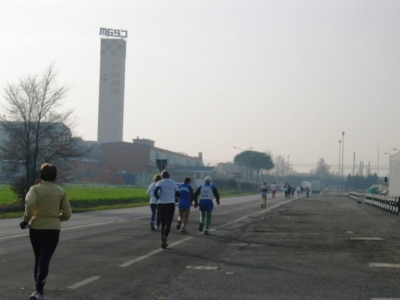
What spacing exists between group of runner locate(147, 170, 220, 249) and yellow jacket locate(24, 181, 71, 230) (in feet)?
21.0

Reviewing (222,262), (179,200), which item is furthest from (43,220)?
(179,200)

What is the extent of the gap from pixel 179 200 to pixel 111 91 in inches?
4974

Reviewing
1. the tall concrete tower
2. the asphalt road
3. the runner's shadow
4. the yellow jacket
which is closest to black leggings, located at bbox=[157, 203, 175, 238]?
the asphalt road

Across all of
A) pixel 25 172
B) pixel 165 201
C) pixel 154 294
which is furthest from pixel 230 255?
pixel 25 172

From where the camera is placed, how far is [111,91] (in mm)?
142875

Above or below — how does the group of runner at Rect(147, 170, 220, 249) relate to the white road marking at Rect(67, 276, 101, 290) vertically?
above

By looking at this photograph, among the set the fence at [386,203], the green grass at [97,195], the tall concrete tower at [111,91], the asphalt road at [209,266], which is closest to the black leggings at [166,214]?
the asphalt road at [209,266]

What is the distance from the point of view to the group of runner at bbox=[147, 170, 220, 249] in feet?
49.4

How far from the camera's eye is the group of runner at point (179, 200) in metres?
15.0

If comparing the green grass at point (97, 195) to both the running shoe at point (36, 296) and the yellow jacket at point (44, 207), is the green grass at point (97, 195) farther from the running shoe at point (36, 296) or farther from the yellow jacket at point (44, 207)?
the running shoe at point (36, 296)

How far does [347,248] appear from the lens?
15227mm

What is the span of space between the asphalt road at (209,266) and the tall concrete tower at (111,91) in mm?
121193

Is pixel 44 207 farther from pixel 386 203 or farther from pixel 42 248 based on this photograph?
pixel 386 203

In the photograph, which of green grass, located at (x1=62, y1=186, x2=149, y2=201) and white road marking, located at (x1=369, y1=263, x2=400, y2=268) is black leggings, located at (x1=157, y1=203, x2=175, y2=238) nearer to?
white road marking, located at (x1=369, y1=263, x2=400, y2=268)
